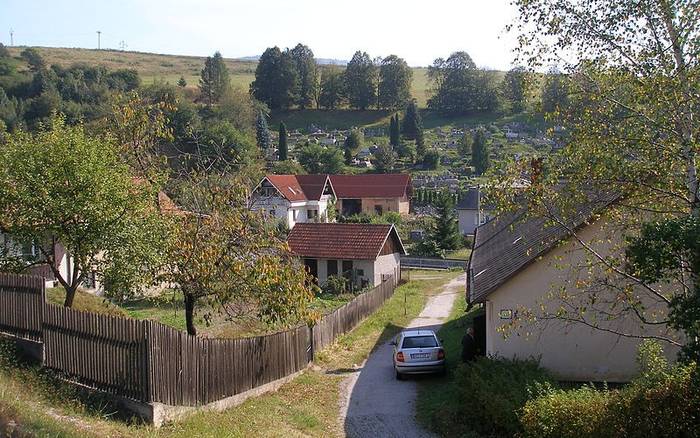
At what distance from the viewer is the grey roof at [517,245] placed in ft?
42.8

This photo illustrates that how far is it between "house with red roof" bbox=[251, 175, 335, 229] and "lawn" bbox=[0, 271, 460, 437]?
1651 inches

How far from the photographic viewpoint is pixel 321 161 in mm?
91812

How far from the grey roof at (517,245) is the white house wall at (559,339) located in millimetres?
381

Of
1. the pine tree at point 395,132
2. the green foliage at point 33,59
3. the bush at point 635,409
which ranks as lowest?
the bush at point 635,409

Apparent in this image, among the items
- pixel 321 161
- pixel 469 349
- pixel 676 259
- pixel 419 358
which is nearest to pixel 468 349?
pixel 469 349

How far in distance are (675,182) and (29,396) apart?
11712mm

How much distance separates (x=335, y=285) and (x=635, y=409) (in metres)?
27.3

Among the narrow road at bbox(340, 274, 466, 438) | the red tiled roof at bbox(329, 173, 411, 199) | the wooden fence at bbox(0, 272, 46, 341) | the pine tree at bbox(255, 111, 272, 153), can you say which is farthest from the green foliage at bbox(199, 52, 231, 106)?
the wooden fence at bbox(0, 272, 46, 341)

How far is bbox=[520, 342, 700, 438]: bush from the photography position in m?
8.91

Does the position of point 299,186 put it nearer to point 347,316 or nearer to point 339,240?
point 339,240

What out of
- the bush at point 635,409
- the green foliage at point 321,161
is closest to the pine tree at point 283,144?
the green foliage at point 321,161

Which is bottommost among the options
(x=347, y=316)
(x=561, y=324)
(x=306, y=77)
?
(x=347, y=316)

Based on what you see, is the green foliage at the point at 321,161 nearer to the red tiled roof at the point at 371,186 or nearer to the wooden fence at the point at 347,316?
the red tiled roof at the point at 371,186

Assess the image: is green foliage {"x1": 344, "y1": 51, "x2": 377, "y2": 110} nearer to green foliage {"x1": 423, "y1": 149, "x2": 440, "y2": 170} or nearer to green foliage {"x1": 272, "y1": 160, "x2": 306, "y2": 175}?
green foliage {"x1": 423, "y1": 149, "x2": 440, "y2": 170}
